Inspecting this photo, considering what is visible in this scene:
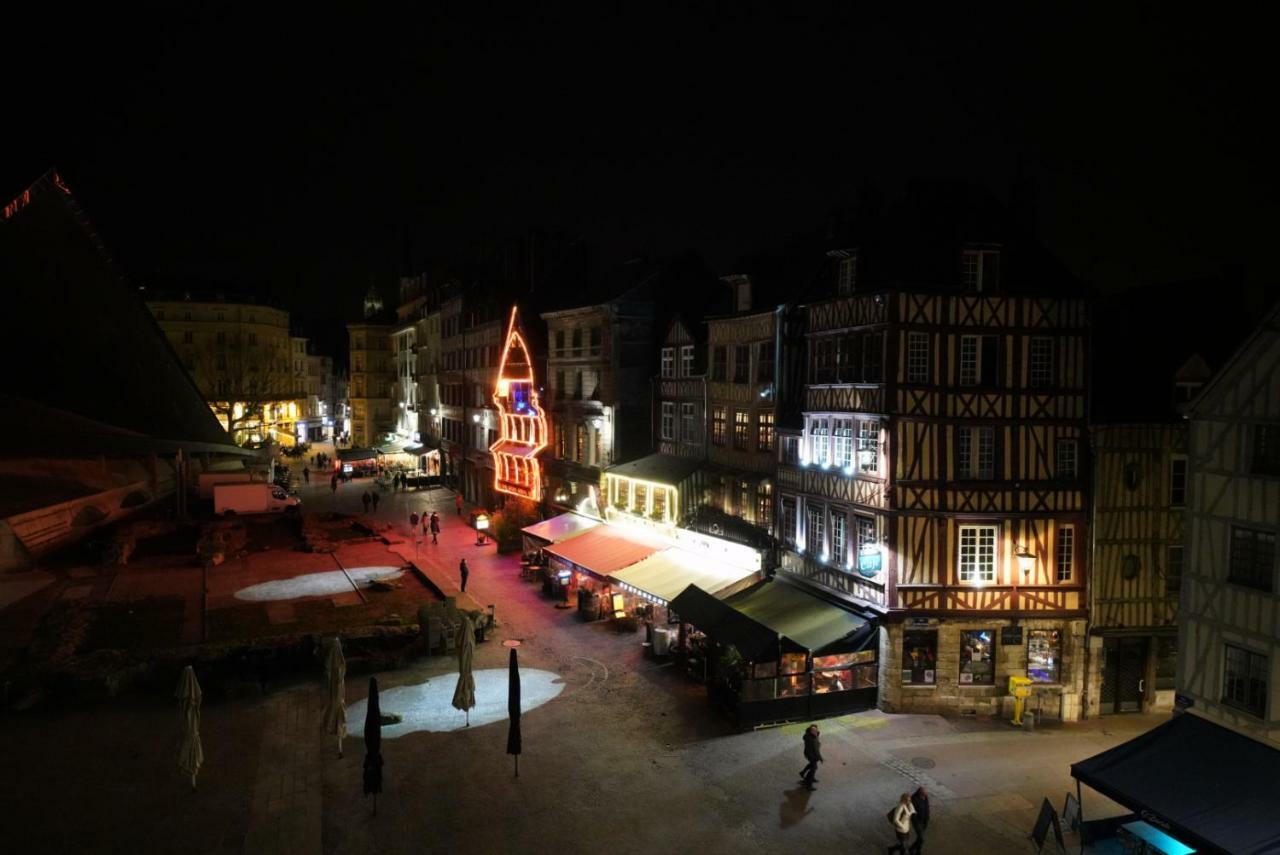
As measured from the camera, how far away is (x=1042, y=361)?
20469 mm

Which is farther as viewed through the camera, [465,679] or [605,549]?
[605,549]

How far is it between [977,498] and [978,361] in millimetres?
3216

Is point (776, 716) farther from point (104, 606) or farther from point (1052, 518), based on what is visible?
point (104, 606)

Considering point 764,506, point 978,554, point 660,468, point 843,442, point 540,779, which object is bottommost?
Result: point 540,779

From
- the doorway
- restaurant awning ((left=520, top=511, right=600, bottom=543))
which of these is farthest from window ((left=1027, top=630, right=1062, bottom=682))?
restaurant awning ((left=520, top=511, right=600, bottom=543))

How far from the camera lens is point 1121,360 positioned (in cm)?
2167

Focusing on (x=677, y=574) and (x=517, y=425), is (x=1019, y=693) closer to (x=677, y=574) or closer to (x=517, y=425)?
(x=677, y=574)

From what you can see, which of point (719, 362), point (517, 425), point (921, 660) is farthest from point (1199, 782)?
point (517, 425)

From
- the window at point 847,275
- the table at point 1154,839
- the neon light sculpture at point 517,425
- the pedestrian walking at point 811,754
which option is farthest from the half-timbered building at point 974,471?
Result: the neon light sculpture at point 517,425

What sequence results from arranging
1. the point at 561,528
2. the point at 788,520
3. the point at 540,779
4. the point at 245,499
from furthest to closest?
the point at 245,499 < the point at 561,528 < the point at 788,520 < the point at 540,779

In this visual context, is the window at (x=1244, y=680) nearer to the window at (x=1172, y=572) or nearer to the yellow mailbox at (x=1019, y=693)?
the yellow mailbox at (x=1019, y=693)

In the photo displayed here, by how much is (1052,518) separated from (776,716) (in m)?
7.95

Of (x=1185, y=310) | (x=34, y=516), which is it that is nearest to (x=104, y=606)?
(x=34, y=516)

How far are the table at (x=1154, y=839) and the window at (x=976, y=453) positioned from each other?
27.6ft
